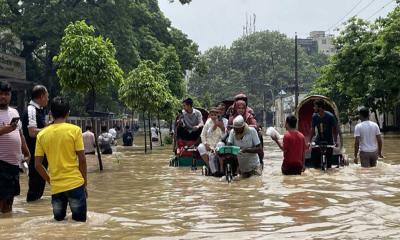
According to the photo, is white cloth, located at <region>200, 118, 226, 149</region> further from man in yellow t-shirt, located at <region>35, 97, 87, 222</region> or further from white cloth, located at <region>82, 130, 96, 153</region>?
man in yellow t-shirt, located at <region>35, 97, 87, 222</region>

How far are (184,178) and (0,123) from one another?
20.0ft

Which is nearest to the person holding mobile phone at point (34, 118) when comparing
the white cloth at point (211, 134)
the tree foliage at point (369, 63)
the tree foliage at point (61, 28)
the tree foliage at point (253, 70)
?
the white cloth at point (211, 134)

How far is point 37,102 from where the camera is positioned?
8703 millimetres

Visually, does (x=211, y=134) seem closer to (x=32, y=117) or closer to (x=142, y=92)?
(x=32, y=117)

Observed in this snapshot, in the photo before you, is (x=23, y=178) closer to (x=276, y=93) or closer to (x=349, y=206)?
(x=349, y=206)

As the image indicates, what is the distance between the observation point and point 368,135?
1280 centimetres

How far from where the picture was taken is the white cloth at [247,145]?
1138 cm

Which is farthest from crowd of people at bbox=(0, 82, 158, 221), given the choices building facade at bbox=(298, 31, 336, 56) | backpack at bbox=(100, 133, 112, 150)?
building facade at bbox=(298, 31, 336, 56)

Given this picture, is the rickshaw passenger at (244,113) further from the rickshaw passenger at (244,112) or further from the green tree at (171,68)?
the green tree at (171,68)

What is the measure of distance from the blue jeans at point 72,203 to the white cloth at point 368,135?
7.89 metres

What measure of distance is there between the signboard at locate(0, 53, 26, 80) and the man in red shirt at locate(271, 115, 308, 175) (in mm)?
19130

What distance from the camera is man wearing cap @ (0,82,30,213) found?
7.76 metres

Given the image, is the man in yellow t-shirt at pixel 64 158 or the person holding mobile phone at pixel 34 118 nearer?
the man in yellow t-shirt at pixel 64 158

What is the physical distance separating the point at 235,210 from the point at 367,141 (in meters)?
5.92
